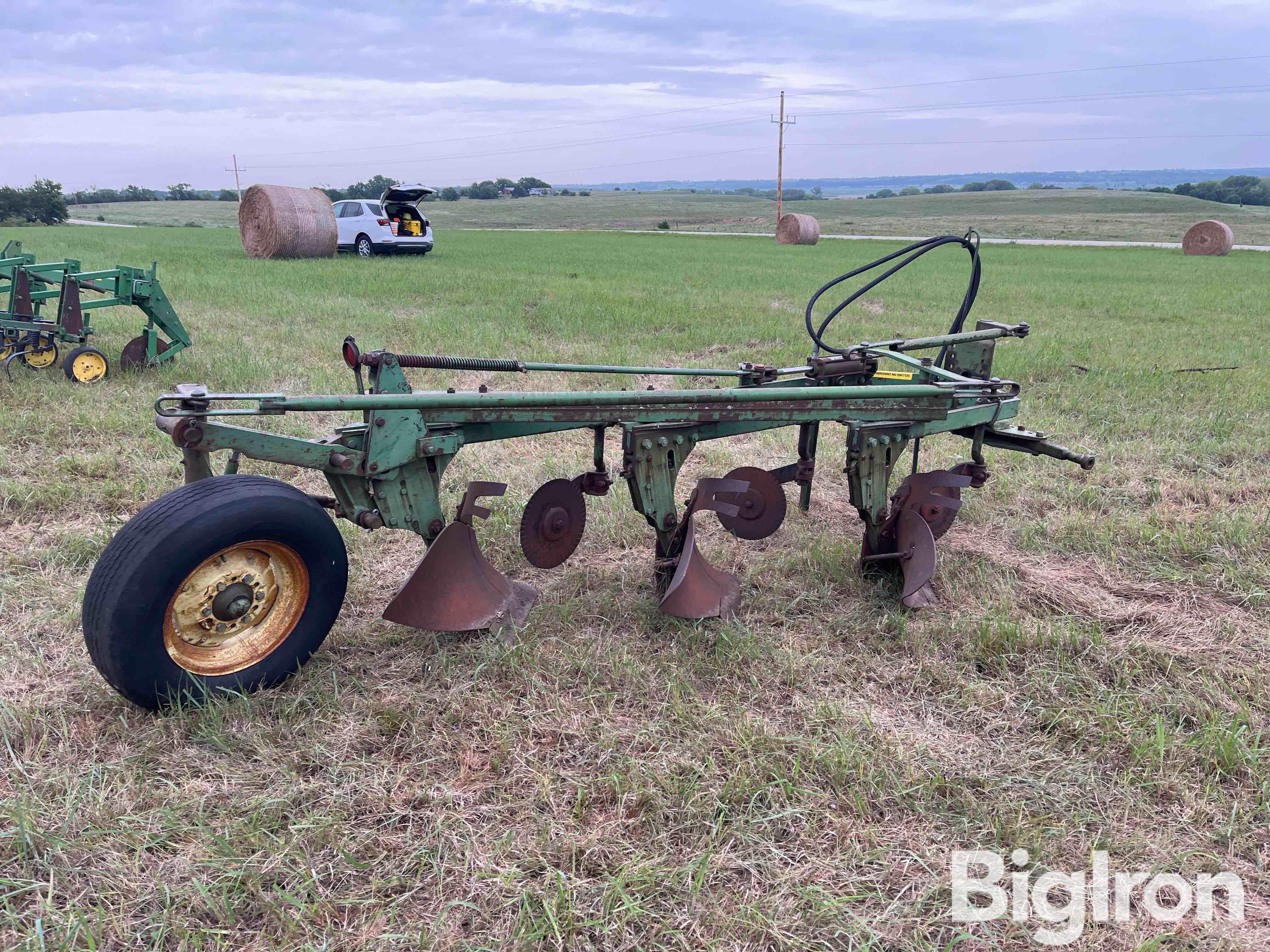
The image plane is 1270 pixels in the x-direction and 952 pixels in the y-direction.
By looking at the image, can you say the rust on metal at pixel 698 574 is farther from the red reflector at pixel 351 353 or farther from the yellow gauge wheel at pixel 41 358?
the yellow gauge wheel at pixel 41 358

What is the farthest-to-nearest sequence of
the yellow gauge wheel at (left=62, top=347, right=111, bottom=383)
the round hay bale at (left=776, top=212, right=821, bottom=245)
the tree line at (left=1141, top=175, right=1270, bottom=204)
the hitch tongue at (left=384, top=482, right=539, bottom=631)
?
the tree line at (left=1141, top=175, right=1270, bottom=204) → the round hay bale at (left=776, top=212, right=821, bottom=245) → the yellow gauge wheel at (left=62, top=347, right=111, bottom=383) → the hitch tongue at (left=384, top=482, right=539, bottom=631)

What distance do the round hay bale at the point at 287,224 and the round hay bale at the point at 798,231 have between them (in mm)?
15345

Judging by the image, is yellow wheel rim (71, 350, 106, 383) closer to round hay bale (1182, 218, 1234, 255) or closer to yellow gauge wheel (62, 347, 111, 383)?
yellow gauge wheel (62, 347, 111, 383)

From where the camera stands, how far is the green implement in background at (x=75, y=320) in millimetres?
6914

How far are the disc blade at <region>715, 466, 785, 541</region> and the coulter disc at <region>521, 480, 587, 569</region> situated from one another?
65 centimetres

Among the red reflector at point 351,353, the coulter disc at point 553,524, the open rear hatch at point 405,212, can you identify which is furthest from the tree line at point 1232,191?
the red reflector at point 351,353

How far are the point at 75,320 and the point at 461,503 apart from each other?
5660 mm

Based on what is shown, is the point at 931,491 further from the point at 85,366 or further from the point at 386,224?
the point at 386,224

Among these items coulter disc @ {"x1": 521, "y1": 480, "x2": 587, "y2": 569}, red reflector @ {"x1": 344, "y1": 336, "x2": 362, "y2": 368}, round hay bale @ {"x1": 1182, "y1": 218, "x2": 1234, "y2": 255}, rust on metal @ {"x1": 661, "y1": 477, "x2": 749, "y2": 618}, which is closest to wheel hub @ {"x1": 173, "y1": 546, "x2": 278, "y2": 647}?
red reflector @ {"x1": 344, "y1": 336, "x2": 362, "y2": 368}

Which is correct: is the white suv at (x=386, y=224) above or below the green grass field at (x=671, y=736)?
above

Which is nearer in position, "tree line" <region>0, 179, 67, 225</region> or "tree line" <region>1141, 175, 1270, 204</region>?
"tree line" <region>0, 179, 67, 225</region>

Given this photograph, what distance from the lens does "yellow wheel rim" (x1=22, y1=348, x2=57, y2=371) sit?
711cm

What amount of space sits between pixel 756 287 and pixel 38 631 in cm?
1228

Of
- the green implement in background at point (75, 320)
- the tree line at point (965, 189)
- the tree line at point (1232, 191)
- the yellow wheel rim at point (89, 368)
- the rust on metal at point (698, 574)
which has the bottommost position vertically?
the rust on metal at point (698, 574)
